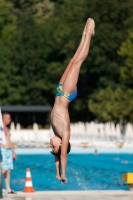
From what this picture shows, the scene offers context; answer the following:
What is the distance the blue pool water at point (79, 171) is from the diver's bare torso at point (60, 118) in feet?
27.4

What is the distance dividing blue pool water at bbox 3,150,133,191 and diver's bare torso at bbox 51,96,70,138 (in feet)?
27.4

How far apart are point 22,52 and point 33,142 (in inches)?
922

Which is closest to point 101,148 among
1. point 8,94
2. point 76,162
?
point 76,162

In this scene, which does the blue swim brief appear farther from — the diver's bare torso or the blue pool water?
the diver's bare torso

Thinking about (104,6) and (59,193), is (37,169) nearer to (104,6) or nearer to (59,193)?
(59,193)

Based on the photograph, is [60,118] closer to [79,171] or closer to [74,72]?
[74,72]

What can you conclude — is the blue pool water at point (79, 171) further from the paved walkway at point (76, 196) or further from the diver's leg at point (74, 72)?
the diver's leg at point (74, 72)

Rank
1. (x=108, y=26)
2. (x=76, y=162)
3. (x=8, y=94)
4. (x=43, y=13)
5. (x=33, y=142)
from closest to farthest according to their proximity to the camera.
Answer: (x=76, y=162) < (x=33, y=142) < (x=108, y=26) < (x=8, y=94) < (x=43, y=13)

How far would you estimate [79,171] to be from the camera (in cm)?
2312

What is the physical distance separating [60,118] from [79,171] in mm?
14576

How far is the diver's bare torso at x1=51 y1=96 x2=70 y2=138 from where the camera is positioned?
8.74 m

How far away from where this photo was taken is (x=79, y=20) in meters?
58.0

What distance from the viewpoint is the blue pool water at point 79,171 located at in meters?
18.4

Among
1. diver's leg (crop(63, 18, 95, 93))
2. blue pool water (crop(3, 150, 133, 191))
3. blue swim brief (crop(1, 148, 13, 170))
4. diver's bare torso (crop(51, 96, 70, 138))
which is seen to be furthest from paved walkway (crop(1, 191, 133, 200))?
blue pool water (crop(3, 150, 133, 191))
